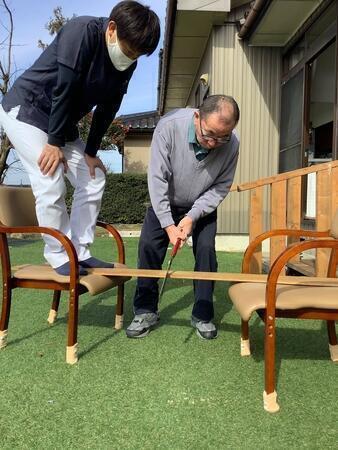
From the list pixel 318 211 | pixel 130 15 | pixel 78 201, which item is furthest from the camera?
pixel 318 211

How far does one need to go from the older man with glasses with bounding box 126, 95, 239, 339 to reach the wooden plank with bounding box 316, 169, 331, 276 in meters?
0.95

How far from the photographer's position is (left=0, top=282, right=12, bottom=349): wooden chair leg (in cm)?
252

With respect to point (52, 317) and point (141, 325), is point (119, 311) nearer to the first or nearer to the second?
point (141, 325)

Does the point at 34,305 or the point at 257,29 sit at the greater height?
the point at 257,29

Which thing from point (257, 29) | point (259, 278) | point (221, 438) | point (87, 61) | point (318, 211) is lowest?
point (221, 438)

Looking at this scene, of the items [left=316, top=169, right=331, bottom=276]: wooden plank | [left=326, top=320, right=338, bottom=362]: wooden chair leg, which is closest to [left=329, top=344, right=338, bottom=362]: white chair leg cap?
[left=326, top=320, right=338, bottom=362]: wooden chair leg

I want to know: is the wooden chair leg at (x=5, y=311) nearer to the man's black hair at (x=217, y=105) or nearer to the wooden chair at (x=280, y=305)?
the wooden chair at (x=280, y=305)

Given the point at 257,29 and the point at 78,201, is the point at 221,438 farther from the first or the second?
the point at 257,29

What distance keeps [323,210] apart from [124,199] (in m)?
7.64

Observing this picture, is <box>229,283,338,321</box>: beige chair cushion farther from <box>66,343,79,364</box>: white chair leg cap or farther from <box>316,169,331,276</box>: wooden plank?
<box>316,169,331,276</box>: wooden plank

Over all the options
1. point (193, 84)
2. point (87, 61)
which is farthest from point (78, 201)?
point (193, 84)

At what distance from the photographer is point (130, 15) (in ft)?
7.57

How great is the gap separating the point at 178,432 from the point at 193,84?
990 cm

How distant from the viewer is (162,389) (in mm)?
2141
